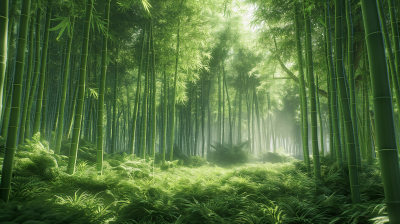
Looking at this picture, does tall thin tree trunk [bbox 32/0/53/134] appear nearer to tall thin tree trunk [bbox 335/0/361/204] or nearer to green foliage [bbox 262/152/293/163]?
tall thin tree trunk [bbox 335/0/361/204]

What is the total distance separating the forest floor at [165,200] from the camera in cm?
188

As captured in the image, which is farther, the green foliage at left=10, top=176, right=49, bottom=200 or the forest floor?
the green foliage at left=10, top=176, right=49, bottom=200

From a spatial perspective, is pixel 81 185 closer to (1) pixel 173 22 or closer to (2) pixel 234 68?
(1) pixel 173 22

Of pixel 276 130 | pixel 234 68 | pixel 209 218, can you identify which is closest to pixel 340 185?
pixel 209 218

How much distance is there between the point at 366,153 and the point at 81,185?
6150mm

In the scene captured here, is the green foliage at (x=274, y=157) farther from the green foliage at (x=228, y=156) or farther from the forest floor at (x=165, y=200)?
the forest floor at (x=165, y=200)

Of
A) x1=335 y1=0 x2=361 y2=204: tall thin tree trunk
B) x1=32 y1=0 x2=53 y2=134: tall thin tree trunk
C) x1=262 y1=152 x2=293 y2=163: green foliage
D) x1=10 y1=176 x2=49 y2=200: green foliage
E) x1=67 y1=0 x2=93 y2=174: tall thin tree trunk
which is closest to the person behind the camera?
x1=10 y1=176 x2=49 y2=200: green foliage

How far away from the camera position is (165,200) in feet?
7.89

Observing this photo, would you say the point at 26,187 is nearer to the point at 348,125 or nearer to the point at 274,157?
the point at 348,125

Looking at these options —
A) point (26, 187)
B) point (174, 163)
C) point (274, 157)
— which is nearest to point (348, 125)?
point (26, 187)

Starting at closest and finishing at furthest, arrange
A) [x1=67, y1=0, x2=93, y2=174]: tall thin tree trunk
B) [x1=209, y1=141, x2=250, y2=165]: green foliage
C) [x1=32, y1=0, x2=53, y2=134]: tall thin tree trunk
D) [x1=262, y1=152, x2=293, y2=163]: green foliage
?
[x1=67, y1=0, x2=93, y2=174]: tall thin tree trunk → [x1=32, y1=0, x2=53, y2=134]: tall thin tree trunk → [x1=209, y1=141, x2=250, y2=165]: green foliage → [x1=262, y1=152, x2=293, y2=163]: green foliage

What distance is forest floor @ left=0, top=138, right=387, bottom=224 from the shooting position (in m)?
1.88

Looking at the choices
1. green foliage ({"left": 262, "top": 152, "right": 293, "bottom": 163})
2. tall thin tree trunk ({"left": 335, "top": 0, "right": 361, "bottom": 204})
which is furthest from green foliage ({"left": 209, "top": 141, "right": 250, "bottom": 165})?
tall thin tree trunk ({"left": 335, "top": 0, "right": 361, "bottom": 204})

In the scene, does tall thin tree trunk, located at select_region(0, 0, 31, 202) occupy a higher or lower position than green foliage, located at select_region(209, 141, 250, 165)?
higher
